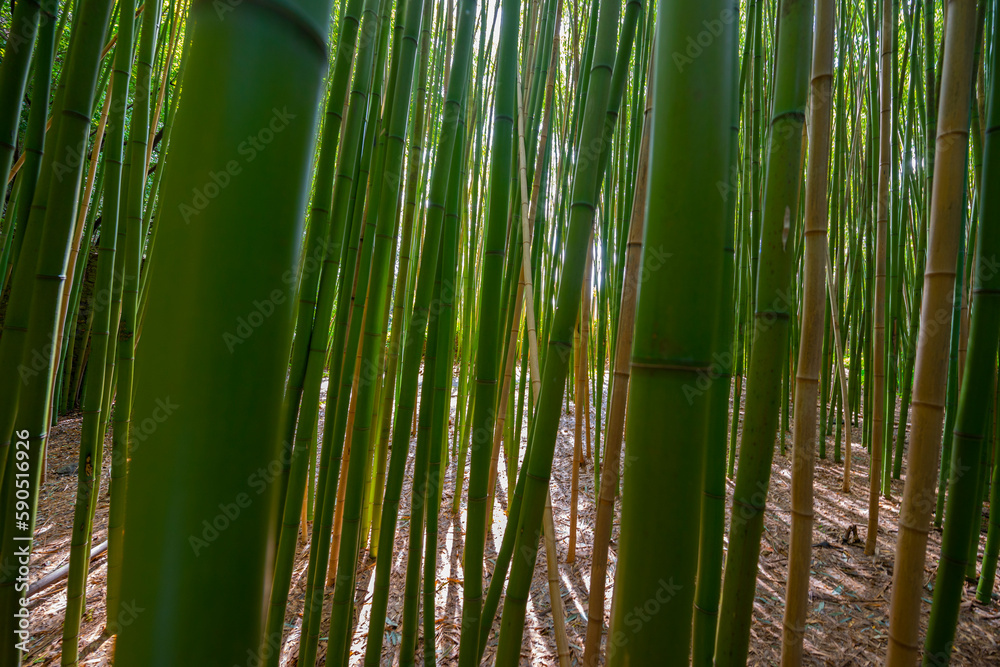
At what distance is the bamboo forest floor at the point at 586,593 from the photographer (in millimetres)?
1024

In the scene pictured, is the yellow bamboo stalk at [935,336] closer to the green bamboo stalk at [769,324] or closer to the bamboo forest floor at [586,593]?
the green bamboo stalk at [769,324]

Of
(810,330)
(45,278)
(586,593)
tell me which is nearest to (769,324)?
(810,330)

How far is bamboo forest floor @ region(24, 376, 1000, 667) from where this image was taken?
102 cm

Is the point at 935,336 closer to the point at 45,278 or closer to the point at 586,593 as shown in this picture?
the point at 45,278

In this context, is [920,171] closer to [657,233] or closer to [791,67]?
[791,67]

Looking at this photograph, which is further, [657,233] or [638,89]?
[638,89]

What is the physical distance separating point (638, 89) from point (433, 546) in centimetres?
92

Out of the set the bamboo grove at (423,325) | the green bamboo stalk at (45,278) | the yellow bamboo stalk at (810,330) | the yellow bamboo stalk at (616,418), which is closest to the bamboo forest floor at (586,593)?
the bamboo grove at (423,325)

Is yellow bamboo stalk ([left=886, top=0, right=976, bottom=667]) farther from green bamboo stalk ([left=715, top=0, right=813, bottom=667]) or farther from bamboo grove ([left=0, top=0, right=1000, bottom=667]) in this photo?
green bamboo stalk ([left=715, top=0, right=813, bottom=667])

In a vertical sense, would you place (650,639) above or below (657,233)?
below

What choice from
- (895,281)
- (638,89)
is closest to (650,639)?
(638,89)

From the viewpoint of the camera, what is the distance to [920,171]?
5.41 feet

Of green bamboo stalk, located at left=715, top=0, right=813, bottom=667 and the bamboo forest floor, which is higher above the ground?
green bamboo stalk, located at left=715, top=0, right=813, bottom=667

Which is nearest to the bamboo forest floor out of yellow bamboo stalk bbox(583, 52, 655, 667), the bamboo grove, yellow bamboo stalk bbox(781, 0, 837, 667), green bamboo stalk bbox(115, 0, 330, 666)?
the bamboo grove
